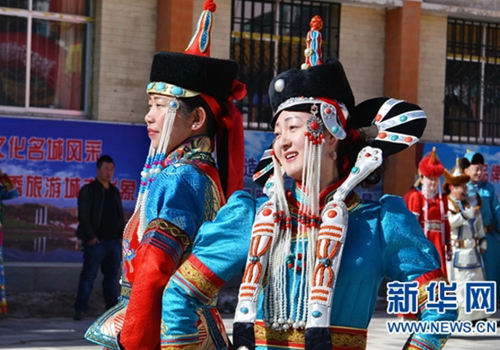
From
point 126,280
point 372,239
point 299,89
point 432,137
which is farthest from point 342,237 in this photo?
point 432,137

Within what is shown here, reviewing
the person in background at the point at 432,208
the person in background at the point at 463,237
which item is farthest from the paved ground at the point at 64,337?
the person in background at the point at 432,208

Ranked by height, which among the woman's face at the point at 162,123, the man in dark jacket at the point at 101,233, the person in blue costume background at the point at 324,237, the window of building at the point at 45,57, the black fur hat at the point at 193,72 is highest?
the window of building at the point at 45,57

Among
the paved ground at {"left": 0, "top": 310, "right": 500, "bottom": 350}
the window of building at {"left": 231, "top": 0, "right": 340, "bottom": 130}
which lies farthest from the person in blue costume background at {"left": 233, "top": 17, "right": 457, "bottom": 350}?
the window of building at {"left": 231, "top": 0, "right": 340, "bottom": 130}

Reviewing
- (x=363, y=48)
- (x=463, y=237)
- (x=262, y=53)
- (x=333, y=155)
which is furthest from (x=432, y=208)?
(x=333, y=155)

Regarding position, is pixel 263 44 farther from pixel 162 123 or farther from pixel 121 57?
pixel 162 123

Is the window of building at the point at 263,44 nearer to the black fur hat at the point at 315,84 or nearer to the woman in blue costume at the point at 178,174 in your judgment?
the woman in blue costume at the point at 178,174

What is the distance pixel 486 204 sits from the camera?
11.3m

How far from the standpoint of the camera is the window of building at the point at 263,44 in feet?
44.7

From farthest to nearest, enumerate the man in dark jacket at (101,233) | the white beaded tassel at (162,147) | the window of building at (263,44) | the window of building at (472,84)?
the window of building at (472,84), the window of building at (263,44), the man in dark jacket at (101,233), the white beaded tassel at (162,147)

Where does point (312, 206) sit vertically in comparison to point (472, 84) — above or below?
below

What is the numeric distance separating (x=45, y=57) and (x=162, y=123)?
8.60 meters

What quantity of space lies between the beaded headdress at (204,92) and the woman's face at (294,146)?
99cm

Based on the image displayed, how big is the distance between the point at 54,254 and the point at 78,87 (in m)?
2.33

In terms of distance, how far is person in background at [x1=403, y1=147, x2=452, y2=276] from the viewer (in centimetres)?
1034
